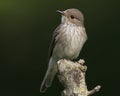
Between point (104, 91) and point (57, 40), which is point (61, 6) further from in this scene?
point (57, 40)

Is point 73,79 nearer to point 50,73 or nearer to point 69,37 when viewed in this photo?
point 69,37

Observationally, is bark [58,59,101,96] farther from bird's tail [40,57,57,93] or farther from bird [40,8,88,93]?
bird's tail [40,57,57,93]

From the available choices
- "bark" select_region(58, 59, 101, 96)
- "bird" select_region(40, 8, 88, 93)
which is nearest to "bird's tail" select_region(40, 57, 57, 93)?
"bird" select_region(40, 8, 88, 93)

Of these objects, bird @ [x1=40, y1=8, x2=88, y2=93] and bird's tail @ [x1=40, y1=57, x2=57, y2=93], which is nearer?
bird @ [x1=40, y1=8, x2=88, y2=93]

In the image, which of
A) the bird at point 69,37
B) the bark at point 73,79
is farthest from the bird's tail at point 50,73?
the bark at point 73,79

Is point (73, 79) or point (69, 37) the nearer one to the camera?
point (73, 79)

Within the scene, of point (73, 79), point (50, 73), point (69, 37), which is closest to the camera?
point (73, 79)

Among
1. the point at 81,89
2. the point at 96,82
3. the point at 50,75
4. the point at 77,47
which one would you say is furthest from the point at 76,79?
the point at 96,82

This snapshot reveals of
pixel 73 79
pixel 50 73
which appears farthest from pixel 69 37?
pixel 73 79

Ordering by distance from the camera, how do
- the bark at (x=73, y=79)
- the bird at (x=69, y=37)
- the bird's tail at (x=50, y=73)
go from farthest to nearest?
the bird's tail at (x=50, y=73) < the bird at (x=69, y=37) < the bark at (x=73, y=79)

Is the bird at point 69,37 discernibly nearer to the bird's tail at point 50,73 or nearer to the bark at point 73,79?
the bird's tail at point 50,73

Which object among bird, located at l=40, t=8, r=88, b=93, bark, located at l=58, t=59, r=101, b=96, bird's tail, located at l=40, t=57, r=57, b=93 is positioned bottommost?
bird's tail, located at l=40, t=57, r=57, b=93
